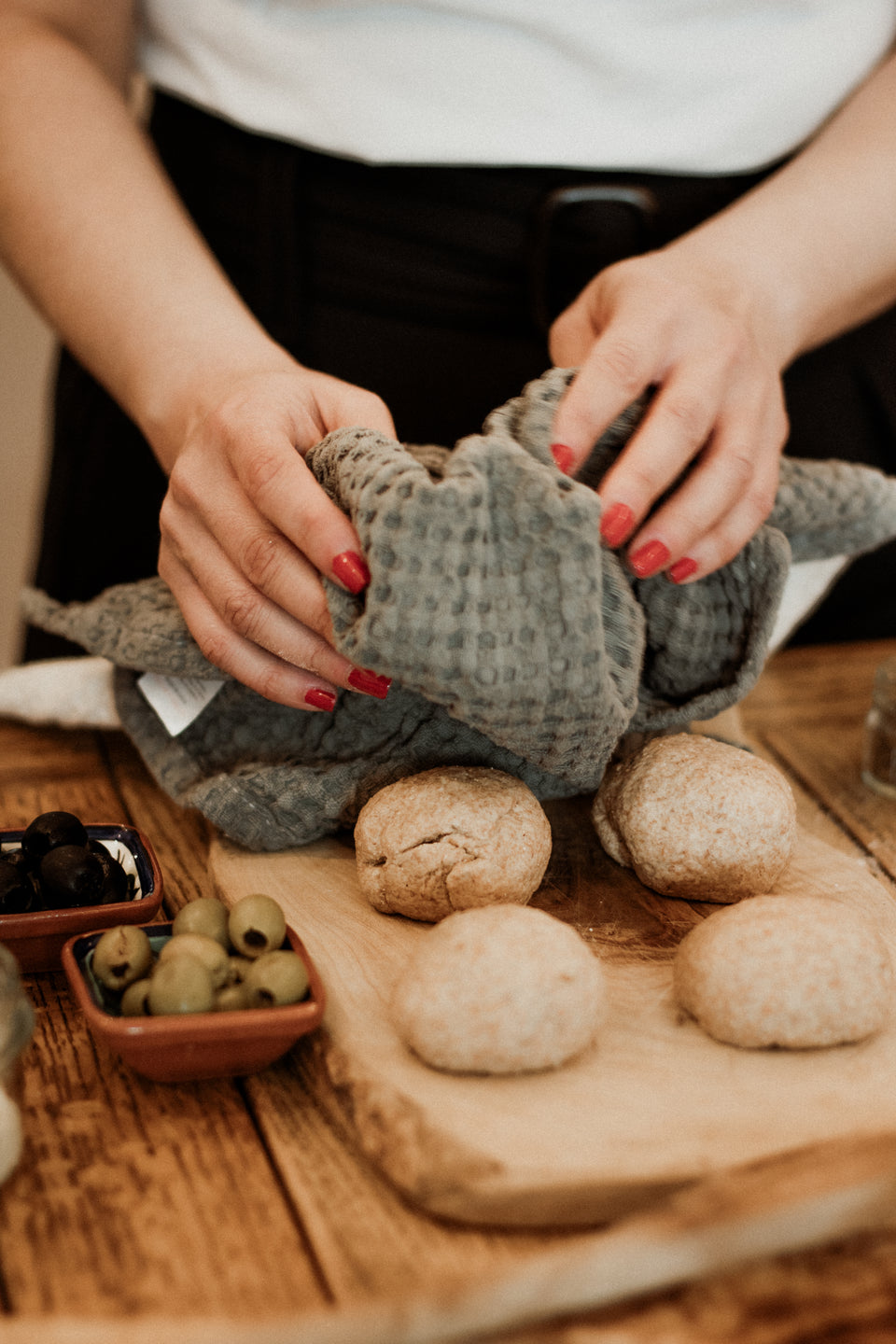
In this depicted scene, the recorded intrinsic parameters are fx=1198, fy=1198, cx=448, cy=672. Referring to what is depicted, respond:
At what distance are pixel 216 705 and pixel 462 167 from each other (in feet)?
1.93

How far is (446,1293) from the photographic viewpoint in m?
0.44

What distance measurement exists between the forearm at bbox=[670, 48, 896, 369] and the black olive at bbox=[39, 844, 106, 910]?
27.4 inches

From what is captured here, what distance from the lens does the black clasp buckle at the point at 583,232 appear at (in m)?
1.18

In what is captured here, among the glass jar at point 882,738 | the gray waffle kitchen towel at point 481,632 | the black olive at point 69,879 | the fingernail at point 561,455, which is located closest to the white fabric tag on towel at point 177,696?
the gray waffle kitchen towel at point 481,632

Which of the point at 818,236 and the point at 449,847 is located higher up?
the point at 818,236

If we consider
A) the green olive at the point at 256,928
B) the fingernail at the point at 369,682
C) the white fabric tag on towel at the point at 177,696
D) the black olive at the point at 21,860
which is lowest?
the black olive at the point at 21,860

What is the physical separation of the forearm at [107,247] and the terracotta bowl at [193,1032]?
0.50 meters

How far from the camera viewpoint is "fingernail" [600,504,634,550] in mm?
840

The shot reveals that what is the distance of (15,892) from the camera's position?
0.78 m

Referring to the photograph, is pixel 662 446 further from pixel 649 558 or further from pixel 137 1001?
pixel 137 1001

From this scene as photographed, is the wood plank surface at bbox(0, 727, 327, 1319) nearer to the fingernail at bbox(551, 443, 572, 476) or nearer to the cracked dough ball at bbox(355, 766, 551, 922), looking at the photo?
the cracked dough ball at bbox(355, 766, 551, 922)

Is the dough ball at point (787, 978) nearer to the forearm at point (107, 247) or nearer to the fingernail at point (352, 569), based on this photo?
the fingernail at point (352, 569)

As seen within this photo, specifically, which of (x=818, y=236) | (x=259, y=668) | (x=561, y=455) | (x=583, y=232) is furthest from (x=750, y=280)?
(x=259, y=668)

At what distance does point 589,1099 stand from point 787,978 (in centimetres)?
14
